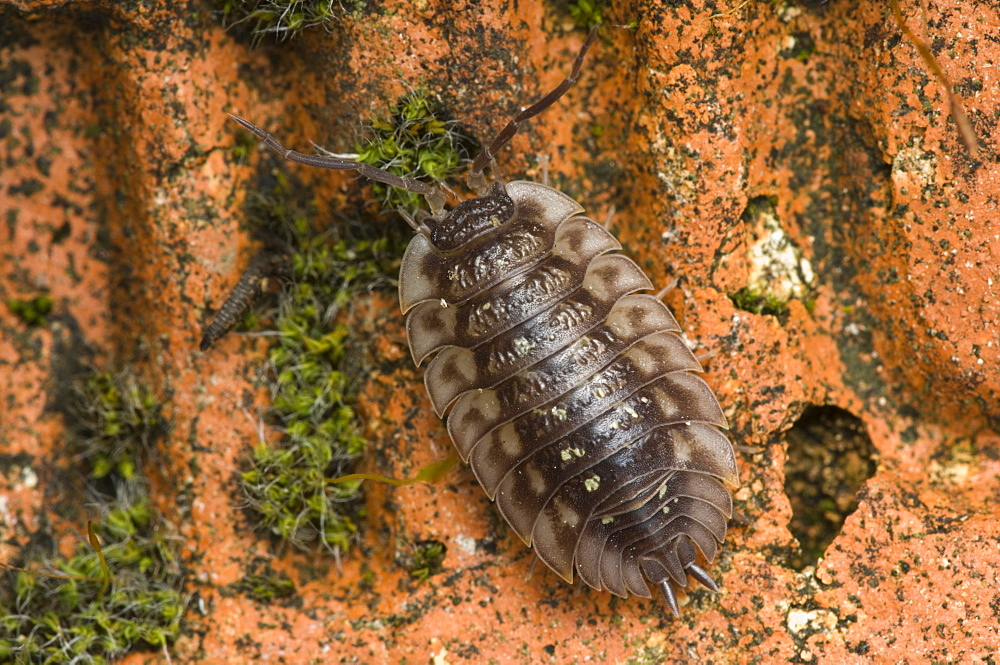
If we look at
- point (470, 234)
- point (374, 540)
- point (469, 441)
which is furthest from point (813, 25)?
point (374, 540)

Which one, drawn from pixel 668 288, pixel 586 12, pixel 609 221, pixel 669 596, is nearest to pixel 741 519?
pixel 669 596

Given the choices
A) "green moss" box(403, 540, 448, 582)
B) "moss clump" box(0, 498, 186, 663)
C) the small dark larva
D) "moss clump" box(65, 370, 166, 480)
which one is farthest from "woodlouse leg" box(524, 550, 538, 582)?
"moss clump" box(65, 370, 166, 480)

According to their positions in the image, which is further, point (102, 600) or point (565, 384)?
point (102, 600)

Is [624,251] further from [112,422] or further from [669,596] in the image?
[112,422]

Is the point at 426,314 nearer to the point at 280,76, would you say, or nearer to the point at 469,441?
the point at 469,441

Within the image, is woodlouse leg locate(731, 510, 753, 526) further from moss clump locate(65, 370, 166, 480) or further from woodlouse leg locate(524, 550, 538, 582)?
moss clump locate(65, 370, 166, 480)

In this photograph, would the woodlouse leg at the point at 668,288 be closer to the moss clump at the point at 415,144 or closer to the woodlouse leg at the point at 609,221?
the woodlouse leg at the point at 609,221

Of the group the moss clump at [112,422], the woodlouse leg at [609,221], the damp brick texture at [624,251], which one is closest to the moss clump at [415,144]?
the damp brick texture at [624,251]
